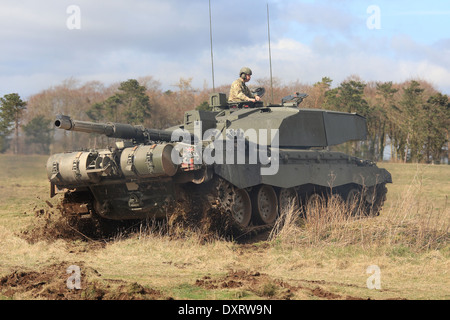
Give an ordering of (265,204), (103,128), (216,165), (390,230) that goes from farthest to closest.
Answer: (265,204) → (103,128) → (216,165) → (390,230)

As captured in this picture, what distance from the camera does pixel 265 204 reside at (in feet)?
39.2

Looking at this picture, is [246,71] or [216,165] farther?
[246,71]

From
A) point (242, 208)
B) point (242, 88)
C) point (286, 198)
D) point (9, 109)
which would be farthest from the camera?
point (9, 109)

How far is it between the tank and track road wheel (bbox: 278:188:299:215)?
0.11 ft

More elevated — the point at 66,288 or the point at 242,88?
the point at 242,88

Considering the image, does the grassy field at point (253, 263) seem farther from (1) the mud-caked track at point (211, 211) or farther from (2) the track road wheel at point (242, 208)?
(2) the track road wheel at point (242, 208)

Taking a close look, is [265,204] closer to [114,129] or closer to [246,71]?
[246,71]

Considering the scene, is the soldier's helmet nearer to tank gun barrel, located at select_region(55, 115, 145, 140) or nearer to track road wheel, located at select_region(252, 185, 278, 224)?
track road wheel, located at select_region(252, 185, 278, 224)

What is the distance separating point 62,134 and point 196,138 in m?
9.50

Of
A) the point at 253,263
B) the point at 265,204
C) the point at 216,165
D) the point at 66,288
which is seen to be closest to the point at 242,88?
the point at 265,204

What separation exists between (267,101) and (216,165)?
1444 cm

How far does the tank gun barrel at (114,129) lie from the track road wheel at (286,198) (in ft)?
9.19

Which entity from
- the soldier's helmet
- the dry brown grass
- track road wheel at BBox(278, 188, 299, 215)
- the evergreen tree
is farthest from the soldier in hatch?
the evergreen tree

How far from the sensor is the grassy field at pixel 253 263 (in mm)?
6168
